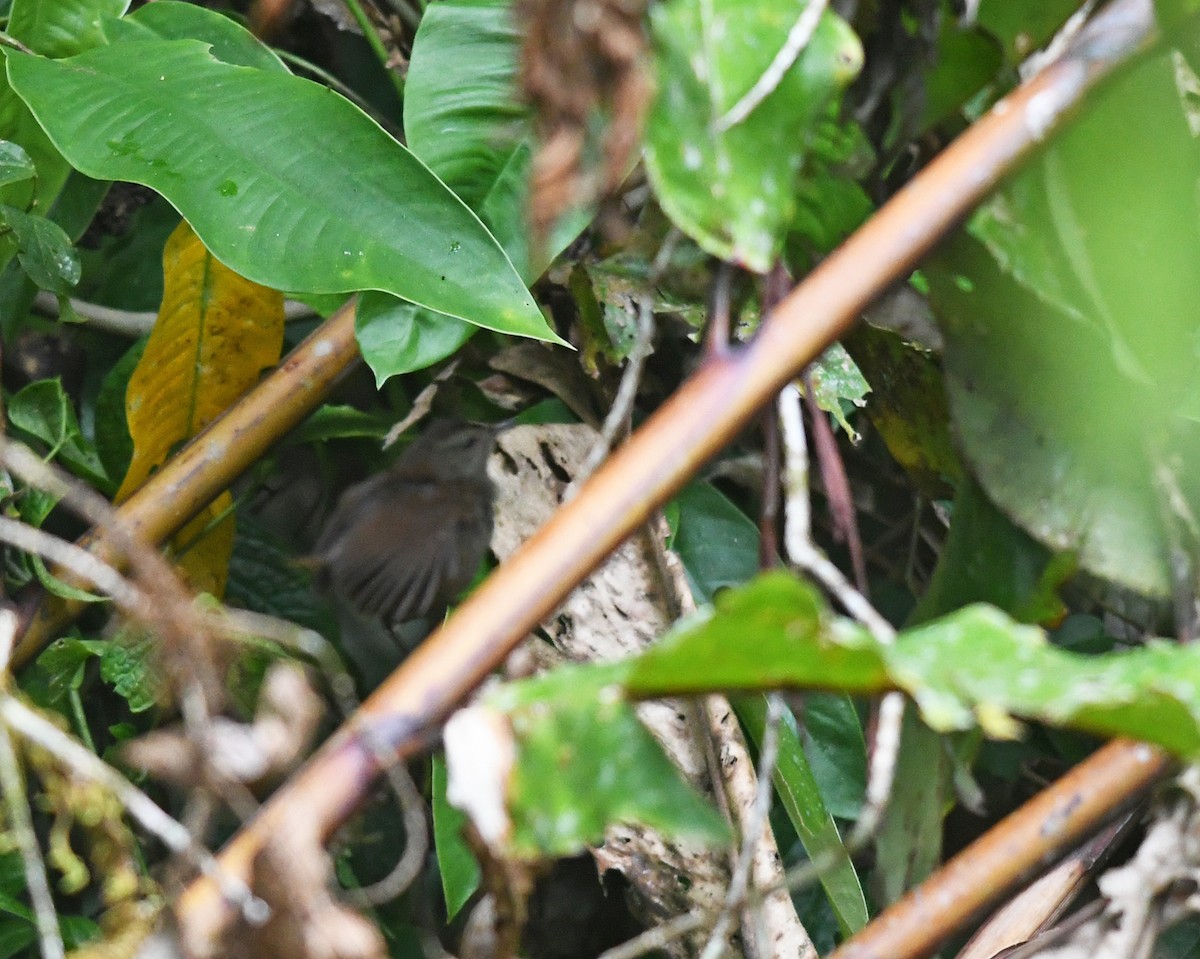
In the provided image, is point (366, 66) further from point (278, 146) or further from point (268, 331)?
point (278, 146)

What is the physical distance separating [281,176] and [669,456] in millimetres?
559

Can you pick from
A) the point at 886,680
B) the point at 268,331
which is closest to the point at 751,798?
the point at 886,680

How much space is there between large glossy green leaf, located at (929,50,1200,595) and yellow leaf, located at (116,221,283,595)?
2.46ft

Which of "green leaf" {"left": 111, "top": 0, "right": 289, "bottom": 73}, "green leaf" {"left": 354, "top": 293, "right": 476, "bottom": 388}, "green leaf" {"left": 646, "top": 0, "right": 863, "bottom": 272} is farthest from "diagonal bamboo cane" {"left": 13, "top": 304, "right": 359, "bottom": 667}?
"green leaf" {"left": 646, "top": 0, "right": 863, "bottom": 272}

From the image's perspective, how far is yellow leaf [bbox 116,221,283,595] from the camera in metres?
1.21

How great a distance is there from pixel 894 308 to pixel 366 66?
3.87ft

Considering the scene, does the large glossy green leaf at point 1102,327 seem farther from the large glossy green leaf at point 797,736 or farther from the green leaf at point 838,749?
the green leaf at point 838,749

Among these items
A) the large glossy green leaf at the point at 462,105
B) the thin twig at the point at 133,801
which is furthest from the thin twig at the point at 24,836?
the large glossy green leaf at the point at 462,105

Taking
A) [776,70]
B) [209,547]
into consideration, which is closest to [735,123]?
[776,70]

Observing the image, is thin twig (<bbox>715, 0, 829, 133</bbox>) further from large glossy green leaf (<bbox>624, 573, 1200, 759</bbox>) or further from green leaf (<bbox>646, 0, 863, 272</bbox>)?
A: large glossy green leaf (<bbox>624, 573, 1200, 759</bbox>)

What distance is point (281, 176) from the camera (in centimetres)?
94

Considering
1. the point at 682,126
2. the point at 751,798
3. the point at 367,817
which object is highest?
the point at 682,126

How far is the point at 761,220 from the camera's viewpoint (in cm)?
59

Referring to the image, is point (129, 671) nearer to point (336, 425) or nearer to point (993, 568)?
point (336, 425)
